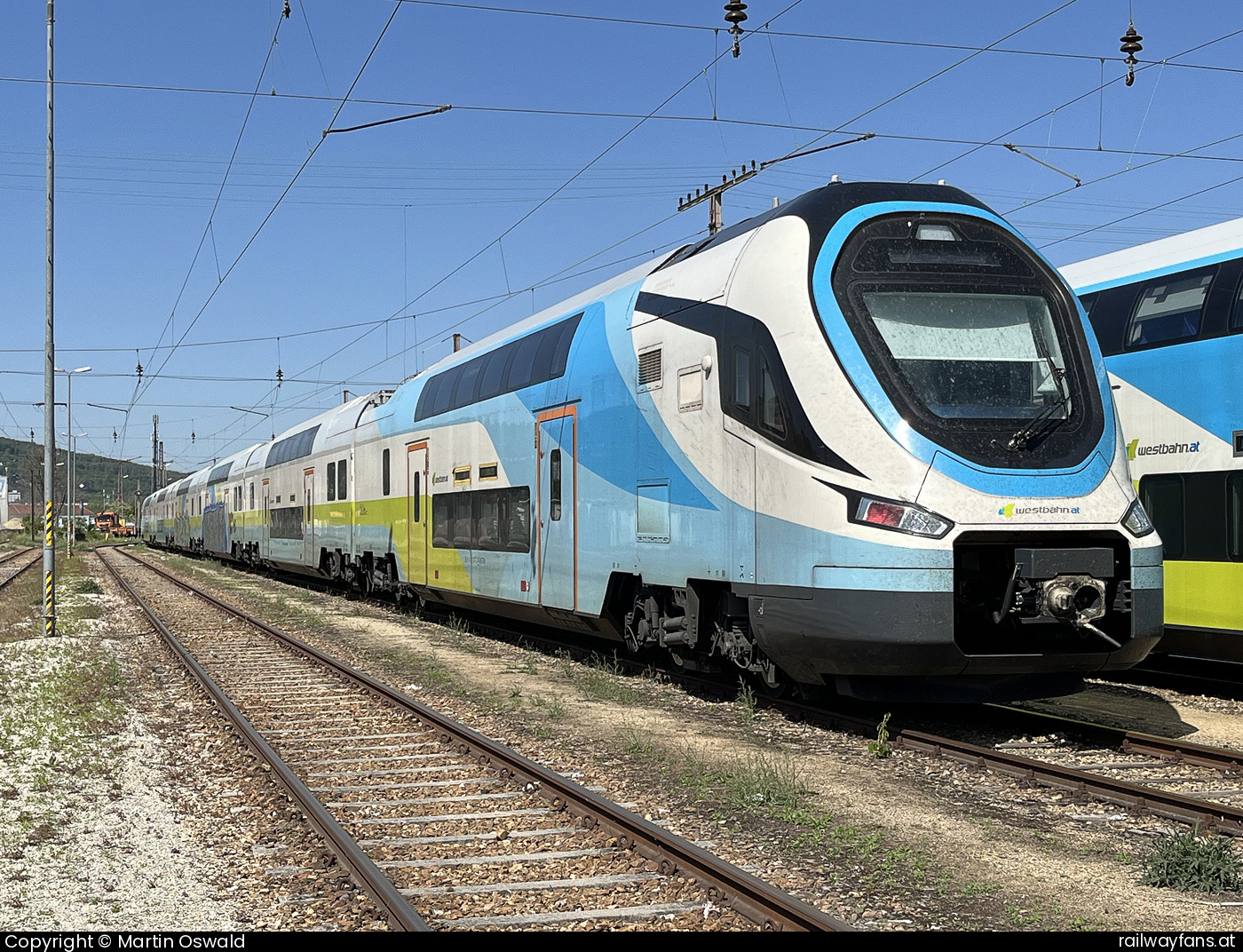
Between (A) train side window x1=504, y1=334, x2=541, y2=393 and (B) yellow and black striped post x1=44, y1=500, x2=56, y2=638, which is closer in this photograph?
(A) train side window x1=504, y1=334, x2=541, y2=393

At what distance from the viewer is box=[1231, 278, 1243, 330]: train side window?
11.0 m

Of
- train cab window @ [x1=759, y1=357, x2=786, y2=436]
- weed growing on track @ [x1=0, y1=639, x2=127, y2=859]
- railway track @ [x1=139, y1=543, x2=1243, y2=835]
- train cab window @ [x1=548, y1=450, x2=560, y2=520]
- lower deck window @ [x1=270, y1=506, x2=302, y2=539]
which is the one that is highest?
train cab window @ [x1=759, y1=357, x2=786, y2=436]

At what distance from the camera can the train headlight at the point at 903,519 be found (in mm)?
8133

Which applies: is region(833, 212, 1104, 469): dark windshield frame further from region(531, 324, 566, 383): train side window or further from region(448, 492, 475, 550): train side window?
region(448, 492, 475, 550): train side window

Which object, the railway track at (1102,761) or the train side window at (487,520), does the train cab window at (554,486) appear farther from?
the railway track at (1102,761)

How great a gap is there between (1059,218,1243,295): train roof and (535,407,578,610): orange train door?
533 centimetres

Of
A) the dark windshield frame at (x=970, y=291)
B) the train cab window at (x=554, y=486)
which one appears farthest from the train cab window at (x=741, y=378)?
the train cab window at (x=554, y=486)

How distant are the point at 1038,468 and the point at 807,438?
157 centimetres

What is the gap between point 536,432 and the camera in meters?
14.1

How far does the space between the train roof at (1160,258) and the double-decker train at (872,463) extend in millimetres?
3465

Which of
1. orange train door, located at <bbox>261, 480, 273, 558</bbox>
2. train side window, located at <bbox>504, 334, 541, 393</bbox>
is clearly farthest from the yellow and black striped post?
orange train door, located at <bbox>261, 480, 273, 558</bbox>

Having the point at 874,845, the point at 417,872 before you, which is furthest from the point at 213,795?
the point at 874,845

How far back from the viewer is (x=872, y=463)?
27.3 ft

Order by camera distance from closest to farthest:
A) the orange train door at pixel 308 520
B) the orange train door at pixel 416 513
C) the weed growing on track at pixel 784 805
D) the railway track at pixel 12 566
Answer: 1. the weed growing on track at pixel 784 805
2. the orange train door at pixel 416 513
3. the orange train door at pixel 308 520
4. the railway track at pixel 12 566
